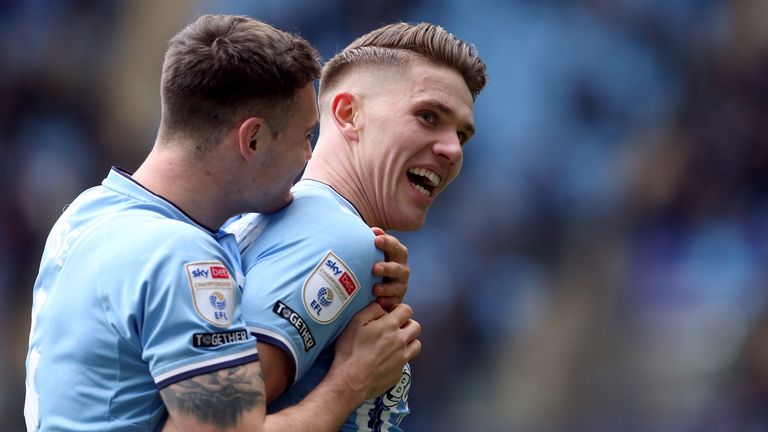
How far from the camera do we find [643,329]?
7320 millimetres

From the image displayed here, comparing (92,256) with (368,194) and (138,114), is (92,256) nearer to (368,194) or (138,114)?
(368,194)

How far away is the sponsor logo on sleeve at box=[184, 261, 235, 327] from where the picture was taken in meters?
2.15

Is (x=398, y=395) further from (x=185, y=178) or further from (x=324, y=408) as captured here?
(x=185, y=178)

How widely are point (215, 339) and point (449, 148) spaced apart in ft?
3.70

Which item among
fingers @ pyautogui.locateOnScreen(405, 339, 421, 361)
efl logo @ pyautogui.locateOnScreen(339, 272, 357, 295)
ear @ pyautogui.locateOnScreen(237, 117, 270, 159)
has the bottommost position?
fingers @ pyautogui.locateOnScreen(405, 339, 421, 361)

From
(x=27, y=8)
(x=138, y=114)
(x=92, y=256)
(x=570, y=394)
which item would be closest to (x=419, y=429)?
(x=570, y=394)

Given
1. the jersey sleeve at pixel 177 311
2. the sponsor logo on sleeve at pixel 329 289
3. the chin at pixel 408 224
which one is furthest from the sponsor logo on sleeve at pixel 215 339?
the chin at pixel 408 224

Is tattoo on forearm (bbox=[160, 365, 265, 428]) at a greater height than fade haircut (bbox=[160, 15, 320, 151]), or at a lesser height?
lesser

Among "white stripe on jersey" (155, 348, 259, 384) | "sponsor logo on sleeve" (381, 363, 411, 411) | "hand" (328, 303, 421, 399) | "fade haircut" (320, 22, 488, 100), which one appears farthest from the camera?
"fade haircut" (320, 22, 488, 100)

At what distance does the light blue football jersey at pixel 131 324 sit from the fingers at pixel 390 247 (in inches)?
16.9

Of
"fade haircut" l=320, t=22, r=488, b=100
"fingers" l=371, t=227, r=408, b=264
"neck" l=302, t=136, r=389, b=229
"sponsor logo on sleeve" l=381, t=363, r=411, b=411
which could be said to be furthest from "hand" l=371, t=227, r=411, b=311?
"fade haircut" l=320, t=22, r=488, b=100

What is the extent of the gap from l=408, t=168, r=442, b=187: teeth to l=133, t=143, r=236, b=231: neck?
747mm

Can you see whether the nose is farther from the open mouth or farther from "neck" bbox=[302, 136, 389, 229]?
"neck" bbox=[302, 136, 389, 229]

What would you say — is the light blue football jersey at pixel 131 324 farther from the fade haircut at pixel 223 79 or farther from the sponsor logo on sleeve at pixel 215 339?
the fade haircut at pixel 223 79
